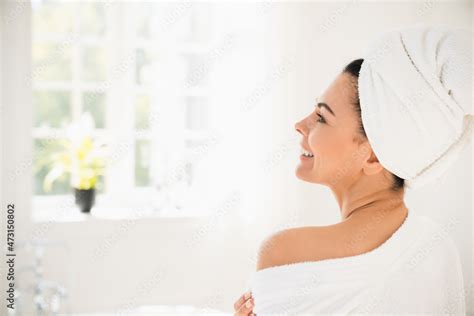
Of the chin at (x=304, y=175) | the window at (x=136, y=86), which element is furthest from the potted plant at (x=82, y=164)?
the chin at (x=304, y=175)

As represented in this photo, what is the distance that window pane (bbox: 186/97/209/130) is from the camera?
3.47m

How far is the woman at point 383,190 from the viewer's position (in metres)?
0.81

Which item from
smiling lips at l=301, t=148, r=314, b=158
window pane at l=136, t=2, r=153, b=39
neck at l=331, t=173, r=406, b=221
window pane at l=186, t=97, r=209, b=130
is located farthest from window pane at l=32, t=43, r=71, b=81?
neck at l=331, t=173, r=406, b=221

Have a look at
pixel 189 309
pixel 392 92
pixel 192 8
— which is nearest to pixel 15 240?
pixel 189 309

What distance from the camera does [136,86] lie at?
333cm

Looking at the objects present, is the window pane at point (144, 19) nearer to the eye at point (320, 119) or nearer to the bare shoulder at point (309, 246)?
the eye at point (320, 119)

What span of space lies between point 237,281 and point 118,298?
68 cm

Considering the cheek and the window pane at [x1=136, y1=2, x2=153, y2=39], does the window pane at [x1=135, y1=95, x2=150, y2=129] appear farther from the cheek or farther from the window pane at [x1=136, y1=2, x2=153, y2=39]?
the cheek

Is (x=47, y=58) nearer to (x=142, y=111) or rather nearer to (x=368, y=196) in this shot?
(x=142, y=111)

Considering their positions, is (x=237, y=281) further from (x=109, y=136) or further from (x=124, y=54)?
(x=124, y=54)

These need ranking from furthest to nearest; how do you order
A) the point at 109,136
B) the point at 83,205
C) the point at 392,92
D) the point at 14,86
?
1. the point at 109,136
2. the point at 83,205
3. the point at 14,86
4. the point at 392,92

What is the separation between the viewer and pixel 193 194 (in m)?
3.39

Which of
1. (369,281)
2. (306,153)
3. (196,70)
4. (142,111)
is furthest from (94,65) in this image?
(369,281)

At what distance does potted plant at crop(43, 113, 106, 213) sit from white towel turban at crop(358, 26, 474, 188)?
2428 mm
